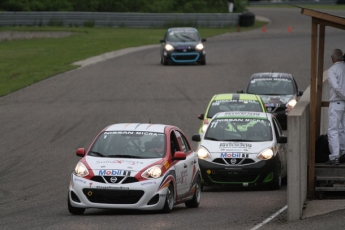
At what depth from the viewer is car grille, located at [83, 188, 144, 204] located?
40.8ft

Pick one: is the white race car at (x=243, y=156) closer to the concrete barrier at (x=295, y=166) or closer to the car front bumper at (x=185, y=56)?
the concrete barrier at (x=295, y=166)

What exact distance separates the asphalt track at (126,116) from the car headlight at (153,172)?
0.57 metres

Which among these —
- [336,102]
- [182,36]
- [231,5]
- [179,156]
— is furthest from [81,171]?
[231,5]

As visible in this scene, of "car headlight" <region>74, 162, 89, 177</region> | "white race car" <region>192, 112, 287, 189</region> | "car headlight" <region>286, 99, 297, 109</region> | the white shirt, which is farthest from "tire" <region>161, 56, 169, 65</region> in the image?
"car headlight" <region>74, 162, 89, 177</region>

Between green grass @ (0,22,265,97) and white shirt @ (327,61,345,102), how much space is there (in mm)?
19469

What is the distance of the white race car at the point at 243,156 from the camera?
16859 mm

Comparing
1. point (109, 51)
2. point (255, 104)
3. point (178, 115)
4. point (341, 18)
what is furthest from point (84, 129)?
point (109, 51)

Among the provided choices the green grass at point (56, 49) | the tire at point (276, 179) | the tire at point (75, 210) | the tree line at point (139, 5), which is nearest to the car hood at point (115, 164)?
the tire at point (75, 210)

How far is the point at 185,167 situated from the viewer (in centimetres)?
1399

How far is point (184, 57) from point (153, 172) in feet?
88.5

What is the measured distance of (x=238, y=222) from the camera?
12.2 m

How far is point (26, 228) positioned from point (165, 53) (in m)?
28.0

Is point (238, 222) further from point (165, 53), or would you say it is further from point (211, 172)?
point (165, 53)

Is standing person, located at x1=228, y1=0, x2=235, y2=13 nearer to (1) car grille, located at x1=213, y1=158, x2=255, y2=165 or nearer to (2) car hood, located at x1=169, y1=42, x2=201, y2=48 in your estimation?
(2) car hood, located at x1=169, y1=42, x2=201, y2=48
